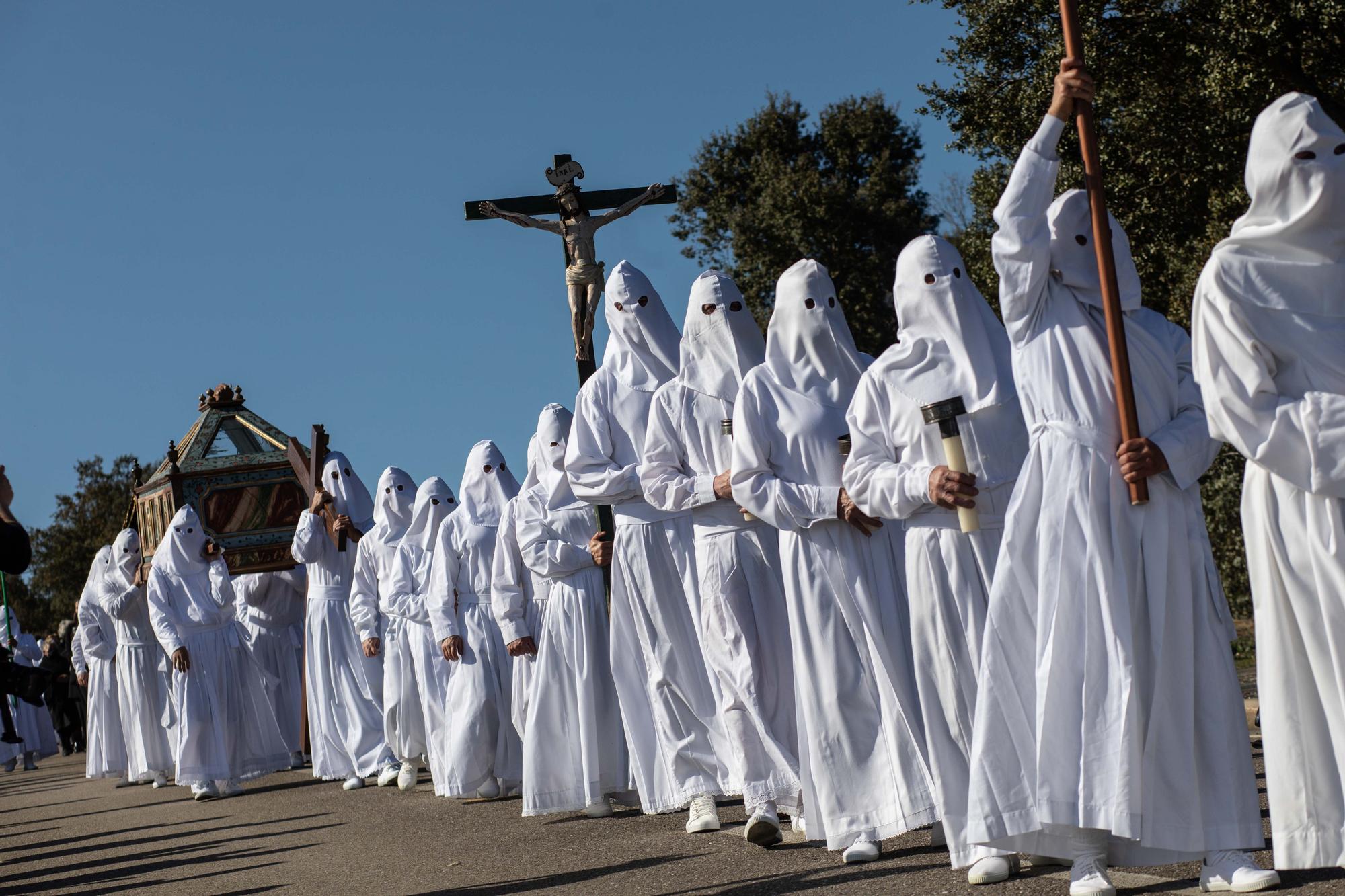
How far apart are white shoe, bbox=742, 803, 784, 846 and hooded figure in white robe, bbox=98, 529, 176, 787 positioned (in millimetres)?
12313

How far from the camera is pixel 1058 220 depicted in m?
6.49

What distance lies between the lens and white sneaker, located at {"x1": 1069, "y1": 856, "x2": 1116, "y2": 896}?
589 centimetres

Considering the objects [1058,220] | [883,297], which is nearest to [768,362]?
[1058,220]

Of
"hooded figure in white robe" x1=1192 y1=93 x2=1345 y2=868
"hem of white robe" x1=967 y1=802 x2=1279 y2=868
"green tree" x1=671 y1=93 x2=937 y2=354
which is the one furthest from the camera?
"green tree" x1=671 y1=93 x2=937 y2=354

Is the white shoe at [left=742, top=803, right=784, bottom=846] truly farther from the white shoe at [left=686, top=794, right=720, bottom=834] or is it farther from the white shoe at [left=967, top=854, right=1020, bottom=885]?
the white shoe at [left=967, top=854, right=1020, bottom=885]

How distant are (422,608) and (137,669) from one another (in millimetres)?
6994

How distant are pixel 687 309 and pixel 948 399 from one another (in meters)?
2.67

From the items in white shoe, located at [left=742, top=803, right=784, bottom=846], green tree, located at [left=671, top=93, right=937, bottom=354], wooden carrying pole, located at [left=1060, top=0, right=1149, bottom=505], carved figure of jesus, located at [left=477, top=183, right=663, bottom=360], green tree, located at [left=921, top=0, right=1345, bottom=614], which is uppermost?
green tree, located at [left=671, top=93, right=937, bottom=354]

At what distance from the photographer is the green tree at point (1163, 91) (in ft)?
46.6

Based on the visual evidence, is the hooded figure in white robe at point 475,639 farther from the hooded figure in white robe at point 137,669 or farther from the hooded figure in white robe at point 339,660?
the hooded figure in white robe at point 137,669

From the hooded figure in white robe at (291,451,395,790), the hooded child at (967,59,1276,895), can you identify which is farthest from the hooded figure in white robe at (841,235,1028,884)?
the hooded figure in white robe at (291,451,395,790)

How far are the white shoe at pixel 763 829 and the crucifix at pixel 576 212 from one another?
4540 mm

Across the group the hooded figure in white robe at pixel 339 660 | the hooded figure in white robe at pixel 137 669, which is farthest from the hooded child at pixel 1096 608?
the hooded figure in white robe at pixel 137 669

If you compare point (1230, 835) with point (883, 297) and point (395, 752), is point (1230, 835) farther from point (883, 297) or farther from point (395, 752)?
point (883, 297)
